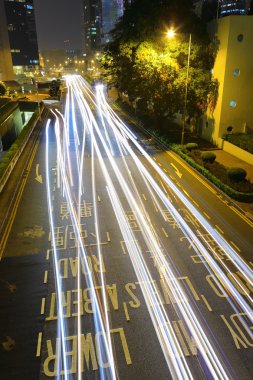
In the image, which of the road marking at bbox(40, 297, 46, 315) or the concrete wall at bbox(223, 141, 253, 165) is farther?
the concrete wall at bbox(223, 141, 253, 165)

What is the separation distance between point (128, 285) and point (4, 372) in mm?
5404

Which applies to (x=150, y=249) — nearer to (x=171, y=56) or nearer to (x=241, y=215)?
(x=241, y=215)

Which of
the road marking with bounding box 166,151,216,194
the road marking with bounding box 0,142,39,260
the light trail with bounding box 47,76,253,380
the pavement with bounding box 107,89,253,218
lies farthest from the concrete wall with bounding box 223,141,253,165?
the road marking with bounding box 0,142,39,260

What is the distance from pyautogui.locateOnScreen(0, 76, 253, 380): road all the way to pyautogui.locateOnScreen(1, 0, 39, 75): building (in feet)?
508

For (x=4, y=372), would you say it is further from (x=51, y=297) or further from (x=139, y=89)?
(x=139, y=89)

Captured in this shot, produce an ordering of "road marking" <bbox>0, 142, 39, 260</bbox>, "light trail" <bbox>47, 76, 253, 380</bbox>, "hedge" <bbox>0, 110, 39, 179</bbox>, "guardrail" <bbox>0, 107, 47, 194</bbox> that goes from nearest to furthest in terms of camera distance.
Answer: "light trail" <bbox>47, 76, 253, 380</bbox> → "road marking" <bbox>0, 142, 39, 260</bbox> → "guardrail" <bbox>0, 107, 47, 194</bbox> → "hedge" <bbox>0, 110, 39, 179</bbox>

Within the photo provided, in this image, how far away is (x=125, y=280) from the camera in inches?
529

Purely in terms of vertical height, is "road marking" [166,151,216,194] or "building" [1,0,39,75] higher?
"building" [1,0,39,75]

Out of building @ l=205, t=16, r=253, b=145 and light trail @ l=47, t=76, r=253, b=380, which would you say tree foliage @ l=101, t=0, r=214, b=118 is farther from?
light trail @ l=47, t=76, r=253, b=380

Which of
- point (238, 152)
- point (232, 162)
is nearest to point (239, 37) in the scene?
point (238, 152)

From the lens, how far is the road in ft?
32.5

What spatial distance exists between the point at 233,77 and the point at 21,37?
15990 cm

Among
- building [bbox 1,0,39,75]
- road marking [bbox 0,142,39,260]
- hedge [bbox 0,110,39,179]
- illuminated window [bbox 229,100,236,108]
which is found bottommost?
road marking [bbox 0,142,39,260]

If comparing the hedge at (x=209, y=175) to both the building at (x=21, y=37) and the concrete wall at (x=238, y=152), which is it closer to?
the concrete wall at (x=238, y=152)
